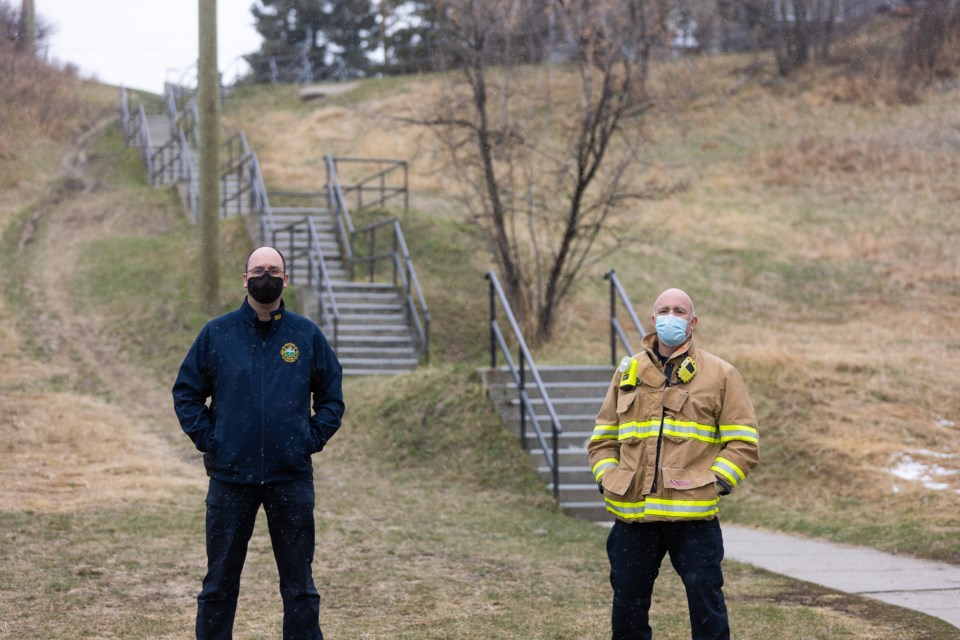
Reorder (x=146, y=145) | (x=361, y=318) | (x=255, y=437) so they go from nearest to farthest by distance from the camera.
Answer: (x=255, y=437)
(x=361, y=318)
(x=146, y=145)

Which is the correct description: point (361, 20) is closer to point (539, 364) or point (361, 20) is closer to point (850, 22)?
point (850, 22)

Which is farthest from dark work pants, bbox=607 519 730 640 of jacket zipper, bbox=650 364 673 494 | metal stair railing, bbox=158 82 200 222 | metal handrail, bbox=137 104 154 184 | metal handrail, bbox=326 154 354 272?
metal handrail, bbox=137 104 154 184

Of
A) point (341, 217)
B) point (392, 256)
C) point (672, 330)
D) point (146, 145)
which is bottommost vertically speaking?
point (392, 256)

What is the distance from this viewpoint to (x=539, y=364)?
13477mm

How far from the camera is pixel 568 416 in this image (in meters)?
12.0

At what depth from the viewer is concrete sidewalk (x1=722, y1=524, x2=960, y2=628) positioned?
23.5ft

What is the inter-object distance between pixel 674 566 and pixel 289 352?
6.18ft

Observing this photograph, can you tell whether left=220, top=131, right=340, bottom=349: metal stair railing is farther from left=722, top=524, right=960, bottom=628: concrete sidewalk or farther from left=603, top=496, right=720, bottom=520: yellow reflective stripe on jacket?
left=603, top=496, right=720, bottom=520: yellow reflective stripe on jacket

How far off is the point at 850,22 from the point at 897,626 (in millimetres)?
38426

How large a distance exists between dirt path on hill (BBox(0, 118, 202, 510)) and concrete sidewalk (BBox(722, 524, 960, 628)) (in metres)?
5.12

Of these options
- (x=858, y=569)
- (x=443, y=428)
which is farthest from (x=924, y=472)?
(x=443, y=428)

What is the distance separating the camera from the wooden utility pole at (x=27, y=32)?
34.6 metres

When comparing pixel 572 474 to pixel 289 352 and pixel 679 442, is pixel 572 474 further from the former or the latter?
pixel 289 352

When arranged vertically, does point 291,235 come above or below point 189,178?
below
